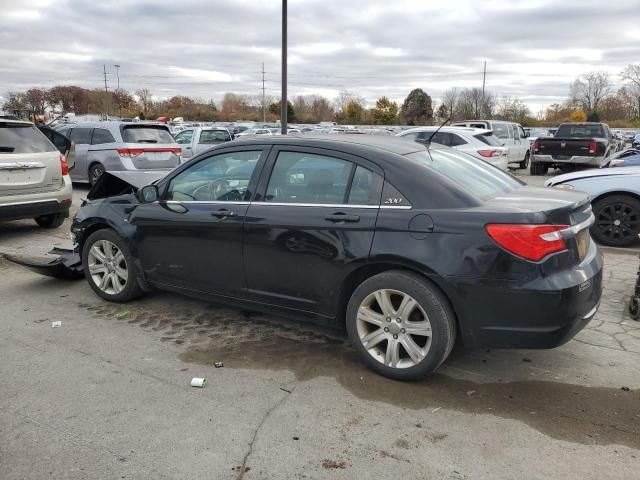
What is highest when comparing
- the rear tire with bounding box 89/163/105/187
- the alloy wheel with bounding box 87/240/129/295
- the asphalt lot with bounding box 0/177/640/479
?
the rear tire with bounding box 89/163/105/187

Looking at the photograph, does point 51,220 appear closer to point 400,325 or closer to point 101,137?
point 101,137

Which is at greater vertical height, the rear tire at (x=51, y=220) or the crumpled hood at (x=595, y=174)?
the crumpled hood at (x=595, y=174)

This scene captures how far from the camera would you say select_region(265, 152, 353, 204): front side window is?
147 inches

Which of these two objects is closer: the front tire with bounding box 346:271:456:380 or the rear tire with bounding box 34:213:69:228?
the front tire with bounding box 346:271:456:380

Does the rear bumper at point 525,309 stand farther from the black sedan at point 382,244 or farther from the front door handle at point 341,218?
the front door handle at point 341,218

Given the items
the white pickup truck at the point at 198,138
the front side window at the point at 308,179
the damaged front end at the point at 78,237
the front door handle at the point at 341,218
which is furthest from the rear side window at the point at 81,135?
the front door handle at the point at 341,218

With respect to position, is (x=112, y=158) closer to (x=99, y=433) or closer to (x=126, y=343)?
(x=126, y=343)

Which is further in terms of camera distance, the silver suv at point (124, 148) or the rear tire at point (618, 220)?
the silver suv at point (124, 148)

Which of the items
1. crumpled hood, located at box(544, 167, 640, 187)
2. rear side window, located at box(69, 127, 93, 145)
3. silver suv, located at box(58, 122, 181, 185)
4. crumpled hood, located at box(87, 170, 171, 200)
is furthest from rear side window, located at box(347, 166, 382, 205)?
rear side window, located at box(69, 127, 93, 145)

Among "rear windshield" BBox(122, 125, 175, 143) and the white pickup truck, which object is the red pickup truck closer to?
the white pickup truck

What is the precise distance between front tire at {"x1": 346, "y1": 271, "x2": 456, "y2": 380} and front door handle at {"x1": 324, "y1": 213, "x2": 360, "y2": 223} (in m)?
0.41

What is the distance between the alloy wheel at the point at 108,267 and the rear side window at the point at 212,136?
12.3m

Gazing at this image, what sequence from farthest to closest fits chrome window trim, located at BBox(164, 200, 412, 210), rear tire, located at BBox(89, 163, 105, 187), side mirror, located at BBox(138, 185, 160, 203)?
rear tire, located at BBox(89, 163, 105, 187) → side mirror, located at BBox(138, 185, 160, 203) → chrome window trim, located at BBox(164, 200, 412, 210)

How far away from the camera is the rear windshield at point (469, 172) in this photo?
3645 mm
